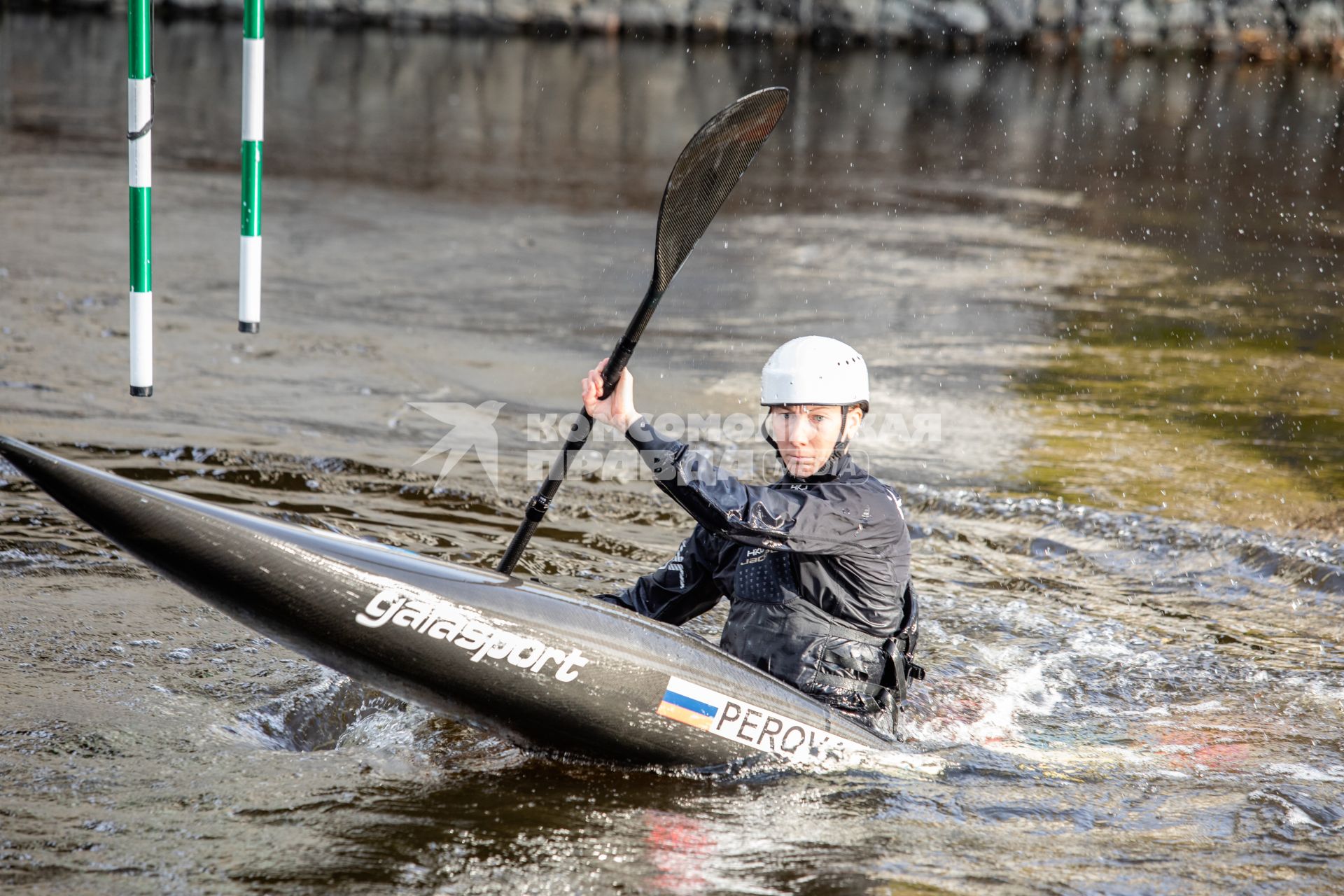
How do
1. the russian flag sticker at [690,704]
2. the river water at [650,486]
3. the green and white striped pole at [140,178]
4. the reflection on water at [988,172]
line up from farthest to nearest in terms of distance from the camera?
the reflection on water at [988,172] → the green and white striped pole at [140,178] → the russian flag sticker at [690,704] → the river water at [650,486]

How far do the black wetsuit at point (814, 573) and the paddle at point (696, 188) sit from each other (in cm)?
50

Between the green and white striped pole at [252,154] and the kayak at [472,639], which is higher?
the green and white striped pole at [252,154]

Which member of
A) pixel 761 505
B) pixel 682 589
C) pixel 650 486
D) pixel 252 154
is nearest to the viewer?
pixel 761 505

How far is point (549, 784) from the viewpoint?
3508 millimetres

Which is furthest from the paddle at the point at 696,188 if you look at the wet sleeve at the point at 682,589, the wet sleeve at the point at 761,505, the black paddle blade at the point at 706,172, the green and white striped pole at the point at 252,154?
the green and white striped pole at the point at 252,154

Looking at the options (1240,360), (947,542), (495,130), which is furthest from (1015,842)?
(495,130)

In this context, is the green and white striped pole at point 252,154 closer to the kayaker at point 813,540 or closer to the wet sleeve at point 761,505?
the kayaker at point 813,540

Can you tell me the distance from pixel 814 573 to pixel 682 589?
507 millimetres

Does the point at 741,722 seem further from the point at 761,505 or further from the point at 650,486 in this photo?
the point at 650,486

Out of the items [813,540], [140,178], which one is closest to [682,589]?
[813,540]

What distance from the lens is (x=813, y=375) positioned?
3.61 meters

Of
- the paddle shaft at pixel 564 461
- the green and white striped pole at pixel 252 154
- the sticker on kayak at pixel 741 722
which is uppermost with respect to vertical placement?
the green and white striped pole at pixel 252 154

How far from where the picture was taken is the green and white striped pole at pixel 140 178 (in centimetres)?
429

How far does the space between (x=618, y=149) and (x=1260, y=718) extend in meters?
10.8
